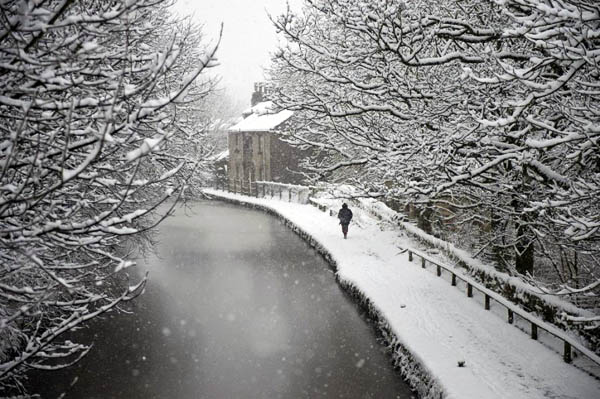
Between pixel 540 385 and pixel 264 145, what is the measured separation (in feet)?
121

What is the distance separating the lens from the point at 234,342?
10641mm

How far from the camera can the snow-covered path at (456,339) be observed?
23.3 ft

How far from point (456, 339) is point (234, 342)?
14.9 feet

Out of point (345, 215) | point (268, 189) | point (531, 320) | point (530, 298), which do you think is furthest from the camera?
point (268, 189)

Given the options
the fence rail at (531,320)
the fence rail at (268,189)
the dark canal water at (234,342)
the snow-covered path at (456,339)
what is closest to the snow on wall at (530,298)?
the fence rail at (531,320)

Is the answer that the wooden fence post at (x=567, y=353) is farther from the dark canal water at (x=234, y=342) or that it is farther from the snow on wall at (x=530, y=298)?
the dark canal water at (x=234, y=342)

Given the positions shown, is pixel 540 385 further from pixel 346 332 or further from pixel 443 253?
pixel 443 253

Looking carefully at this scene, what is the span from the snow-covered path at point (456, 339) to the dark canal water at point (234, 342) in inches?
29.1

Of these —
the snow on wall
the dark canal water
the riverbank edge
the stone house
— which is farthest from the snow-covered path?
the stone house

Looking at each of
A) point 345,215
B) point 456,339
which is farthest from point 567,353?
point 345,215

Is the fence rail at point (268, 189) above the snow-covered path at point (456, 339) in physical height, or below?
above

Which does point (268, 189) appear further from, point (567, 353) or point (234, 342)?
point (567, 353)

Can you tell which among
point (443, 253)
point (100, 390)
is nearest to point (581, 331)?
point (443, 253)

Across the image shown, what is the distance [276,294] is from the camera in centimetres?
1429
